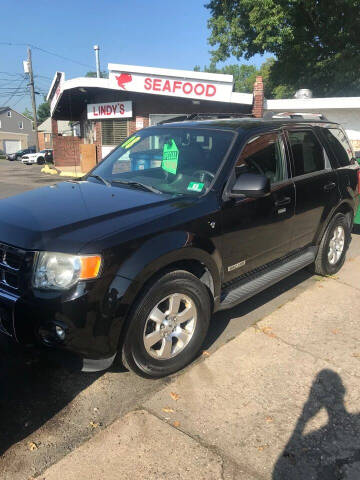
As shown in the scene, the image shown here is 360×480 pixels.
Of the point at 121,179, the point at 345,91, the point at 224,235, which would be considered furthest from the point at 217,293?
the point at 345,91

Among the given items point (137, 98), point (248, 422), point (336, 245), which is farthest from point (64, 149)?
point (248, 422)

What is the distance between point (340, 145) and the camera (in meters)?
4.92

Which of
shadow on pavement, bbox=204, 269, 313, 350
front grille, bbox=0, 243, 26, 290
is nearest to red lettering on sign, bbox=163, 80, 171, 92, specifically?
shadow on pavement, bbox=204, 269, 313, 350

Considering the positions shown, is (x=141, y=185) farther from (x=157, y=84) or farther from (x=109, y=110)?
(x=109, y=110)

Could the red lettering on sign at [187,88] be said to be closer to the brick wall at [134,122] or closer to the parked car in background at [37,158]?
the brick wall at [134,122]

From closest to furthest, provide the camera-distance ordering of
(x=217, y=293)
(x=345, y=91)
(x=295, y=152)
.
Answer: (x=217, y=293), (x=295, y=152), (x=345, y=91)

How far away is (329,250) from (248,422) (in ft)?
9.76

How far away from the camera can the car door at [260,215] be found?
3254 millimetres

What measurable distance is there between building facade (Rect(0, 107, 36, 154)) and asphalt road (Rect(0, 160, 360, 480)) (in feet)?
227

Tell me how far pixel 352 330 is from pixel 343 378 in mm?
910

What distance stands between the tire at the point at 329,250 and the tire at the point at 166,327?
7.49ft

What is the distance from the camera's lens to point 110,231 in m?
2.47

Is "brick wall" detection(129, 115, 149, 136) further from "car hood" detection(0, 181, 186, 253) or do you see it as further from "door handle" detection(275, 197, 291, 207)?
"car hood" detection(0, 181, 186, 253)

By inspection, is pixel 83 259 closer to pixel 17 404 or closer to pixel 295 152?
pixel 17 404
